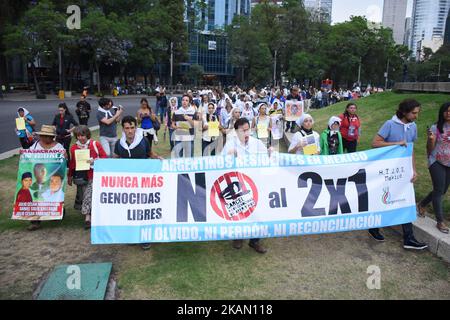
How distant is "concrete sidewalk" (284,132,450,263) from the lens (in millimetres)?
4926

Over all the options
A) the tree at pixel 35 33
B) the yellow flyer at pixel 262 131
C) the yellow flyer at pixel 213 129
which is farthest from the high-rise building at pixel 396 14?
the yellow flyer at pixel 213 129

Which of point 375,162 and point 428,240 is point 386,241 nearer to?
point 428,240

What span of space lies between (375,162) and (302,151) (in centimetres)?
120

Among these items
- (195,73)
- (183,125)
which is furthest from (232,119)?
(195,73)

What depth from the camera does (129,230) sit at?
4797 mm

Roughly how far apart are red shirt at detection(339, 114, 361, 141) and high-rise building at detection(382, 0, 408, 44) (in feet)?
634

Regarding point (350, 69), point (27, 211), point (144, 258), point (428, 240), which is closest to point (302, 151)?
point (428, 240)

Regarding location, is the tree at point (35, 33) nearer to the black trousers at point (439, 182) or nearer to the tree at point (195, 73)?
the black trousers at point (439, 182)

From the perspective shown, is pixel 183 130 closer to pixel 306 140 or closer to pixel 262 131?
pixel 262 131

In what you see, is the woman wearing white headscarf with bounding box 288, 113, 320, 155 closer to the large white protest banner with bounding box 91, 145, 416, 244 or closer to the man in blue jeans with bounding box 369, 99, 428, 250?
the large white protest banner with bounding box 91, 145, 416, 244

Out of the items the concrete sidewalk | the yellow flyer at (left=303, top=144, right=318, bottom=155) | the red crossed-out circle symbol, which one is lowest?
the concrete sidewalk

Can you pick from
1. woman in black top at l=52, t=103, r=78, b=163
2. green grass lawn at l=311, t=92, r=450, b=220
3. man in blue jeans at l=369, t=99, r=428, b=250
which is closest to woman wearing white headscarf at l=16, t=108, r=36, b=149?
woman in black top at l=52, t=103, r=78, b=163

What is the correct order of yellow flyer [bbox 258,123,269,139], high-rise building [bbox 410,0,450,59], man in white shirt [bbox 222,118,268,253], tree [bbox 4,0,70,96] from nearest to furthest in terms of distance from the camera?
man in white shirt [bbox 222,118,268,253], yellow flyer [bbox 258,123,269,139], tree [bbox 4,0,70,96], high-rise building [bbox 410,0,450,59]

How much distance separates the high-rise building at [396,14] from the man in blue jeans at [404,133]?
642 feet
